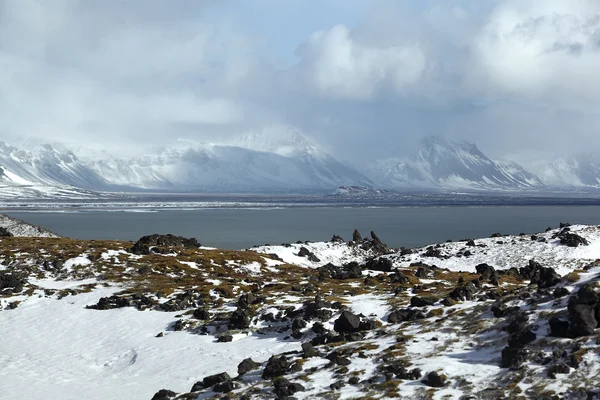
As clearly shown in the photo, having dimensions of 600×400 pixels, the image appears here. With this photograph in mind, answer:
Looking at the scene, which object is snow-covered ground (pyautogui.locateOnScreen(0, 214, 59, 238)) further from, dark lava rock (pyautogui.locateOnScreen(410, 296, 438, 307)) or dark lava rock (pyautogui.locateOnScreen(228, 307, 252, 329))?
dark lava rock (pyautogui.locateOnScreen(410, 296, 438, 307))

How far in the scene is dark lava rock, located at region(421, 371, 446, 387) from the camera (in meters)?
17.9

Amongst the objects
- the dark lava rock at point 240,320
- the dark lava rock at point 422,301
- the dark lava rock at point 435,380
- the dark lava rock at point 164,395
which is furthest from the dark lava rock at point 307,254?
the dark lava rock at point 435,380

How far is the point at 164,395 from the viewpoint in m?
21.1

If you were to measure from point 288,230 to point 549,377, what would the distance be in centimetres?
12722

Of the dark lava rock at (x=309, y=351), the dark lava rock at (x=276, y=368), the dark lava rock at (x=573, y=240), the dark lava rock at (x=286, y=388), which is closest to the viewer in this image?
the dark lava rock at (x=286, y=388)

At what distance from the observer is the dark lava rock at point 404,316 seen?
86.2 ft

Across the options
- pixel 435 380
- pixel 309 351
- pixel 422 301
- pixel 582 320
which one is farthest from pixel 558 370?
pixel 422 301

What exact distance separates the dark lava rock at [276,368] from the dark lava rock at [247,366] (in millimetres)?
1258

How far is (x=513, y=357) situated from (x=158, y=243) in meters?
45.2

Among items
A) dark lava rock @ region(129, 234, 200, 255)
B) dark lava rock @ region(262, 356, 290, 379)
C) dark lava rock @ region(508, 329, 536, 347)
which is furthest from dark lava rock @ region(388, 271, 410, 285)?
dark lava rock @ region(508, 329, 536, 347)

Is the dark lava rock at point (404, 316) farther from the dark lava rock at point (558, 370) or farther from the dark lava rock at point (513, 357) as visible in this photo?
the dark lava rock at point (558, 370)

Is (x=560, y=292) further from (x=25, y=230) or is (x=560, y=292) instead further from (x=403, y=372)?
(x=25, y=230)

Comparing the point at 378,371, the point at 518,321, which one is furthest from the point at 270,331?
the point at 518,321

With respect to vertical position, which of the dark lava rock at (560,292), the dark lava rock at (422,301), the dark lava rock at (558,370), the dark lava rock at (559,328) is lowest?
the dark lava rock at (422,301)
